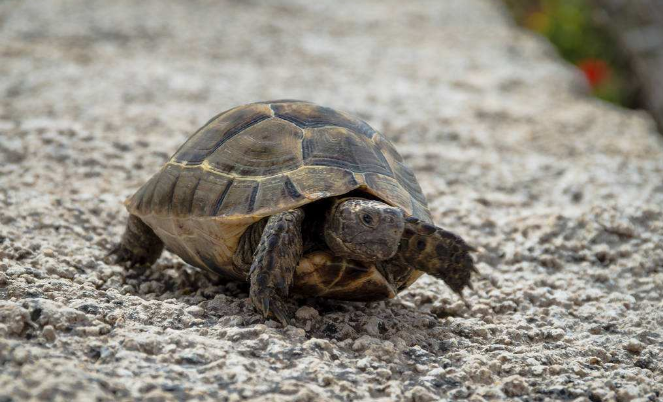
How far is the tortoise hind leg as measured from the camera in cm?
304

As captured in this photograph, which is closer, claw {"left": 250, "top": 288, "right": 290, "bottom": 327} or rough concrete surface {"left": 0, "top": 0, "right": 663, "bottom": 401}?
rough concrete surface {"left": 0, "top": 0, "right": 663, "bottom": 401}

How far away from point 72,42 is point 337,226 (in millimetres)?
5639

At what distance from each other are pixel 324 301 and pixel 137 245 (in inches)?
33.1

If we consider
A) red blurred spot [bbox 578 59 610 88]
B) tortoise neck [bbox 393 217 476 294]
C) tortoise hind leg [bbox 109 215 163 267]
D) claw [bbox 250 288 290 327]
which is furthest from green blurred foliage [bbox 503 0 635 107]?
claw [bbox 250 288 290 327]

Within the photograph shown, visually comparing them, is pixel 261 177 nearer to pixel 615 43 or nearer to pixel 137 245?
pixel 137 245

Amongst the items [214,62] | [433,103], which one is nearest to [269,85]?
[214,62]

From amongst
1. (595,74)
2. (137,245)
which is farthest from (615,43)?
(137,245)

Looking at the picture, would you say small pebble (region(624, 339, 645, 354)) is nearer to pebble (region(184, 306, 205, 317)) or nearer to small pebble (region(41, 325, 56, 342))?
pebble (region(184, 306, 205, 317))

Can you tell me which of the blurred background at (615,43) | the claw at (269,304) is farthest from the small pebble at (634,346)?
the blurred background at (615,43)

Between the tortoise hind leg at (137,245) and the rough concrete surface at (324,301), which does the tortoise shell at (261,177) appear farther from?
the rough concrete surface at (324,301)

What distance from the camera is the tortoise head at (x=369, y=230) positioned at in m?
2.38

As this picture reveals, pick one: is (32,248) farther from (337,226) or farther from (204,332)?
(337,226)

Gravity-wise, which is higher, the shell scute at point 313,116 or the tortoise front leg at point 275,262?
the shell scute at point 313,116

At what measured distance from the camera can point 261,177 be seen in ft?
8.49
